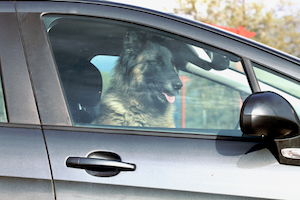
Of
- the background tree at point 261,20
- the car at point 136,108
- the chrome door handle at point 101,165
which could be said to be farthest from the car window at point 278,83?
the background tree at point 261,20

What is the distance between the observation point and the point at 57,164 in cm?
124

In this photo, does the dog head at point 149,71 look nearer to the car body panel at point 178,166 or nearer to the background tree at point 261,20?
the car body panel at point 178,166

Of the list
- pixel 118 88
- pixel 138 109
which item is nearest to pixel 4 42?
pixel 118 88

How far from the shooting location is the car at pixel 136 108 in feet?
3.81

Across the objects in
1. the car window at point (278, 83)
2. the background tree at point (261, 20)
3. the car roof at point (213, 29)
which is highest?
the background tree at point (261, 20)

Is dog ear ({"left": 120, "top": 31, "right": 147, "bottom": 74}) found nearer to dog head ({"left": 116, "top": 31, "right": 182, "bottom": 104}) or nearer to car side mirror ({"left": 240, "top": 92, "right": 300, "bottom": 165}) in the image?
dog head ({"left": 116, "top": 31, "right": 182, "bottom": 104})

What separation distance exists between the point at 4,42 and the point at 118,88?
0.63m

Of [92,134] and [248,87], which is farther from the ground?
[248,87]

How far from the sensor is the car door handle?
1.21m

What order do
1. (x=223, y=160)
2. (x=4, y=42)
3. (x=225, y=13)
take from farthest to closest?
(x=225, y=13), (x=4, y=42), (x=223, y=160)

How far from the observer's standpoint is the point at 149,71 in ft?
4.99

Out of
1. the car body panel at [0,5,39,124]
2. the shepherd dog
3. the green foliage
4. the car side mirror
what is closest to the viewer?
the car side mirror

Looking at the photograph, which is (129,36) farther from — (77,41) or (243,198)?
(243,198)

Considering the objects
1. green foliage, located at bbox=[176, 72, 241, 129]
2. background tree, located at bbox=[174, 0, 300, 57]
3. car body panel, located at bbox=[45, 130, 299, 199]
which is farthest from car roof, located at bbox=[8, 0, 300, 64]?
background tree, located at bbox=[174, 0, 300, 57]
